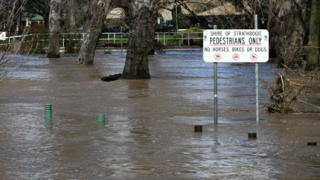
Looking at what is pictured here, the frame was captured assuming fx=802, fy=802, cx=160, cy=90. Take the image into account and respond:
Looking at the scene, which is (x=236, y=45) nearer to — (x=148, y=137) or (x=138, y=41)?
(x=148, y=137)

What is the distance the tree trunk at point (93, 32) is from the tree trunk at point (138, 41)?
11294mm

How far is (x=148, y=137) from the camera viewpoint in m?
12.5

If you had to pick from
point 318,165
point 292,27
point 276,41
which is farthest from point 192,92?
point 276,41

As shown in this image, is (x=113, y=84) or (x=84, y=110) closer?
(x=84, y=110)

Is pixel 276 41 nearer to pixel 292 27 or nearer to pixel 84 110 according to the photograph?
pixel 292 27

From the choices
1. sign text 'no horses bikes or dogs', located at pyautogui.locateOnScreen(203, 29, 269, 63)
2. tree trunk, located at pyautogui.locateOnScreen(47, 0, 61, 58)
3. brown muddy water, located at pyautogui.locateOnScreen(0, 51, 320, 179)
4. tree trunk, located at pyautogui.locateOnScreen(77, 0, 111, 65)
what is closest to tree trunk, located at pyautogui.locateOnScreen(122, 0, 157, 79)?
brown muddy water, located at pyautogui.locateOnScreen(0, 51, 320, 179)

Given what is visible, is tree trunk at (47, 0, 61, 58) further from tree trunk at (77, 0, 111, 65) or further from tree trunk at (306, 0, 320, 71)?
tree trunk at (306, 0, 320, 71)

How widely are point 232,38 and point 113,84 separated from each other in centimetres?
1070

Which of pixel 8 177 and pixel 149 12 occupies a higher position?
pixel 149 12

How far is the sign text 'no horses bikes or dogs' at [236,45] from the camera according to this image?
1347cm

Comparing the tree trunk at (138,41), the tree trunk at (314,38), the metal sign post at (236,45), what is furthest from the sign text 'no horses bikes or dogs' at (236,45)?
the tree trunk at (314,38)

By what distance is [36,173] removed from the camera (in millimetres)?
9453

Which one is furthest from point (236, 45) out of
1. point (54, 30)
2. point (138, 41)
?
point (54, 30)

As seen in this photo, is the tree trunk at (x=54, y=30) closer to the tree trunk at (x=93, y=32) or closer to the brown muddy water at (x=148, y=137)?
the tree trunk at (x=93, y=32)
